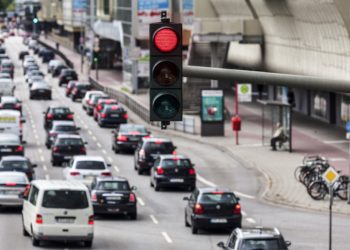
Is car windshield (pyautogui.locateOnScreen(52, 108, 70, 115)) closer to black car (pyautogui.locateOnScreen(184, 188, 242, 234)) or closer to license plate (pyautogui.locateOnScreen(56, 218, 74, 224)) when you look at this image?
black car (pyautogui.locateOnScreen(184, 188, 242, 234))

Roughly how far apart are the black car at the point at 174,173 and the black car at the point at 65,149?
386 inches

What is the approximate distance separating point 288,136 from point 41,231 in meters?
29.0

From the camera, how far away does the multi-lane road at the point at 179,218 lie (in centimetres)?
3622

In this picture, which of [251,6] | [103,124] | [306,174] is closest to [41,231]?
[306,174]

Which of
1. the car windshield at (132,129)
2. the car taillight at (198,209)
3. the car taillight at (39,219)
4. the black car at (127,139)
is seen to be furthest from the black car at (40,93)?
the car taillight at (39,219)

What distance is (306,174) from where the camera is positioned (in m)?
48.9

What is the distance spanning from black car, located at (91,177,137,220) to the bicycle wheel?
716 cm

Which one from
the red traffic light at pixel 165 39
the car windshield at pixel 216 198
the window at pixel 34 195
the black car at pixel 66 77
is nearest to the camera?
the red traffic light at pixel 165 39

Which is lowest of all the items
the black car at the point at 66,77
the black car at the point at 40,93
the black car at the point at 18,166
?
the black car at the point at 66,77

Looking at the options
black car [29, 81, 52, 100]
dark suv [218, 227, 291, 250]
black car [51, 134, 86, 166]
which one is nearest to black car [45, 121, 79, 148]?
black car [51, 134, 86, 166]

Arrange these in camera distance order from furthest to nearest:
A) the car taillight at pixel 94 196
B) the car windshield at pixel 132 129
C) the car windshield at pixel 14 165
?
the car windshield at pixel 132 129 < the car windshield at pixel 14 165 < the car taillight at pixel 94 196

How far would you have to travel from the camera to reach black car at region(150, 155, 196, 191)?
159 ft

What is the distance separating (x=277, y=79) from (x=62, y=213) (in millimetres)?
20094

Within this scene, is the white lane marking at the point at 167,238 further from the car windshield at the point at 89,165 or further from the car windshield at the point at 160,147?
the car windshield at the point at 160,147
